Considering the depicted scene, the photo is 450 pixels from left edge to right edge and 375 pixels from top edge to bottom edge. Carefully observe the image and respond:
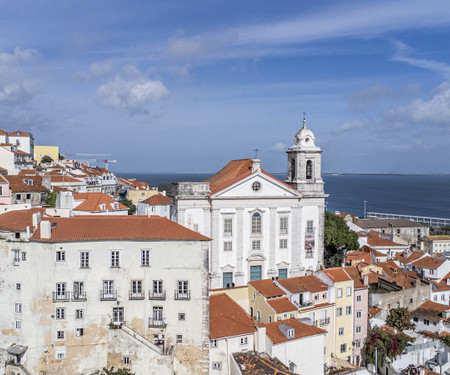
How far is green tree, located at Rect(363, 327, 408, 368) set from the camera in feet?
106

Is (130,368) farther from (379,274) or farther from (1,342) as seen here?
(379,274)

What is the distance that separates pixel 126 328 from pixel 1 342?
6792 millimetres

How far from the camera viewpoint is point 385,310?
36219 millimetres

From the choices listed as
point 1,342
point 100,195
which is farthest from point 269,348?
point 100,195

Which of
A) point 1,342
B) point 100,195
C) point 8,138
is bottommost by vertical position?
point 1,342

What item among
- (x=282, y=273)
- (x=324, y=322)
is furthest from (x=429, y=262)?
(x=324, y=322)

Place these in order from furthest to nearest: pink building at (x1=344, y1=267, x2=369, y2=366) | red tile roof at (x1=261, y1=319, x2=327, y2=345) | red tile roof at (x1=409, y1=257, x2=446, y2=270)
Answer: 1. red tile roof at (x1=409, y1=257, x2=446, y2=270)
2. pink building at (x1=344, y1=267, x2=369, y2=366)
3. red tile roof at (x1=261, y1=319, x2=327, y2=345)

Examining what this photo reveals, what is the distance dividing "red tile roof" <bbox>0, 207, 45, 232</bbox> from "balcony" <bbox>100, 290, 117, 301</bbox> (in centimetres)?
531

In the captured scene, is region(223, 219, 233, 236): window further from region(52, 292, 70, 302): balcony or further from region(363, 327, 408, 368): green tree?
region(52, 292, 70, 302): balcony

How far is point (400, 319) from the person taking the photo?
3553 cm

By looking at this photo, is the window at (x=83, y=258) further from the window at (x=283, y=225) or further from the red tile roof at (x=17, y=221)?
the window at (x=283, y=225)

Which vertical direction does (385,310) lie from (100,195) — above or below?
below

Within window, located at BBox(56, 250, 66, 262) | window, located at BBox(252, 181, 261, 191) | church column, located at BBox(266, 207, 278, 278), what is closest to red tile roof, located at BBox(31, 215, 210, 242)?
window, located at BBox(56, 250, 66, 262)

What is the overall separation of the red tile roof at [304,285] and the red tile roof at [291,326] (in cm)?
261
